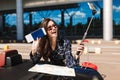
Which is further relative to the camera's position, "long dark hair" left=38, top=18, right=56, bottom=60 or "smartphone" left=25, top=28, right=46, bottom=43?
"long dark hair" left=38, top=18, right=56, bottom=60

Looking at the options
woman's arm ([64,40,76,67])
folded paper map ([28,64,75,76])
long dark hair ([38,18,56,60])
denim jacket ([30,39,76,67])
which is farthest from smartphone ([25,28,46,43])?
woman's arm ([64,40,76,67])

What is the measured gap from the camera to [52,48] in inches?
172

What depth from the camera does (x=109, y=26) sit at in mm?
32406

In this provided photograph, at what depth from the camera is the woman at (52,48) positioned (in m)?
4.23

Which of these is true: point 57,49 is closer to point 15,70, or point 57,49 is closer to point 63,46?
point 63,46

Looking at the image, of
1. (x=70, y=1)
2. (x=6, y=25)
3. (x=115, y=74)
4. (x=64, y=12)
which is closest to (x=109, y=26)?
(x=70, y=1)

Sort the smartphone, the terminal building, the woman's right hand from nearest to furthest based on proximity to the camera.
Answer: the smartphone
the woman's right hand
the terminal building

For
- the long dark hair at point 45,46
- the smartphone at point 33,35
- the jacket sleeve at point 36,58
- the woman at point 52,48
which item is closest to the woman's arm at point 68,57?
the woman at point 52,48

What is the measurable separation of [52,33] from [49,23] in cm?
13

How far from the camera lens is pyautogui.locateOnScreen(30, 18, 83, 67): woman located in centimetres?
423

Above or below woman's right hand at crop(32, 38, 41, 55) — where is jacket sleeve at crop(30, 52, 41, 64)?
below

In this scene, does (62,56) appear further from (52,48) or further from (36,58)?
(36,58)

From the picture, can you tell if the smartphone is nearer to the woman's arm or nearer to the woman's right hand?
the woman's right hand

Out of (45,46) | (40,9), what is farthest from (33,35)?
(40,9)
